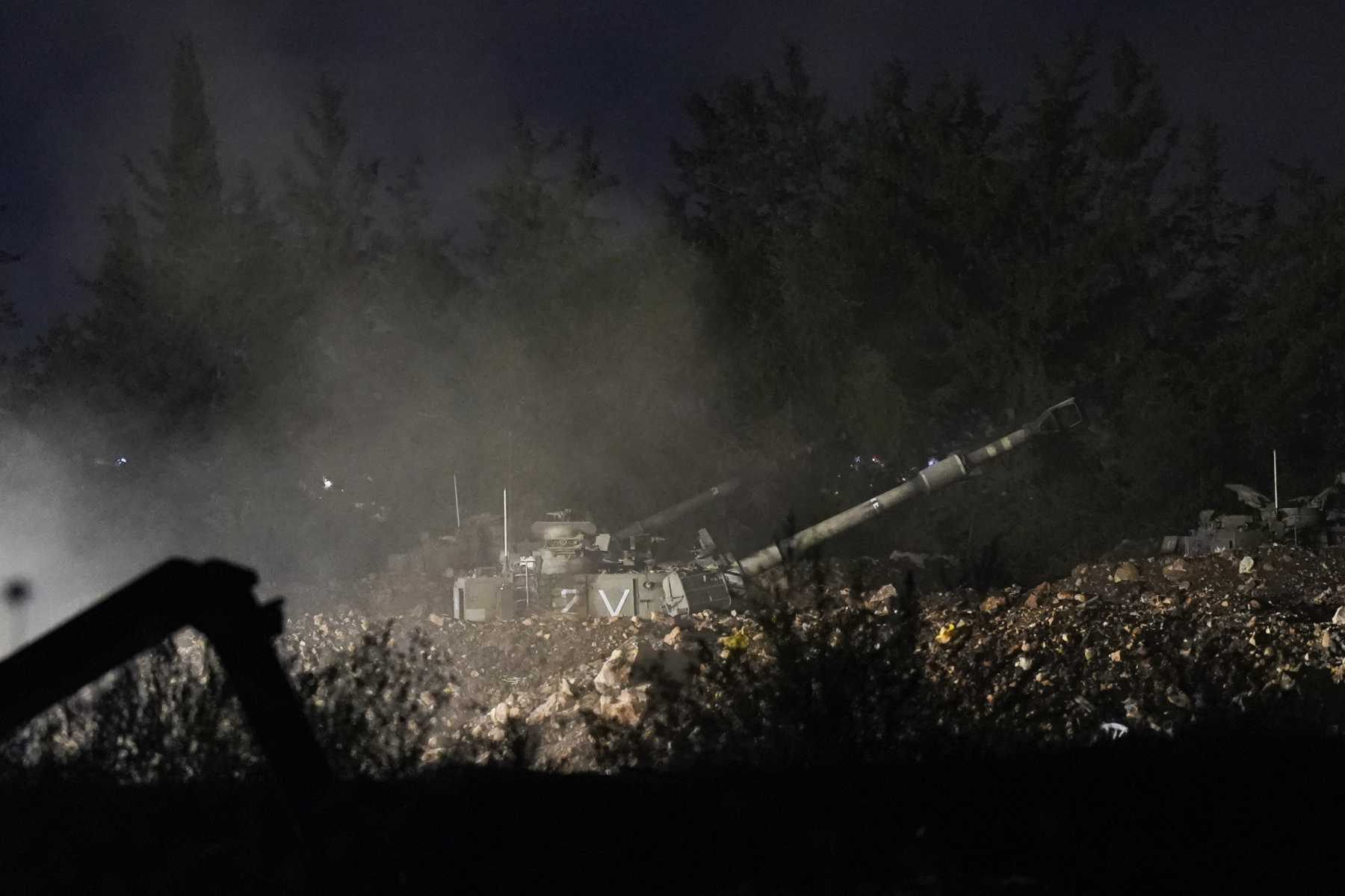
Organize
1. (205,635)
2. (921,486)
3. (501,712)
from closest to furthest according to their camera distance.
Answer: (205,635)
(501,712)
(921,486)

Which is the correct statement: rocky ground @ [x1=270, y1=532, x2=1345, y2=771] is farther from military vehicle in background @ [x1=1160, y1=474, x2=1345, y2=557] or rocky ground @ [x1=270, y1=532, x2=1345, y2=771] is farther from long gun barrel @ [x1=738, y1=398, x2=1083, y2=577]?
military vehicle in background @ [x1=1160, y1=474, x2=1345, y2=557]

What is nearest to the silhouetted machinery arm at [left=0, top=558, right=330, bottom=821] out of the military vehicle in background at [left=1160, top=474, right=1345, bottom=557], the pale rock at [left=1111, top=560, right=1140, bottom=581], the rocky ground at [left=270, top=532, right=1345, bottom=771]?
the rocky ground at [left=270, top=532, right=1345, bottom=771]

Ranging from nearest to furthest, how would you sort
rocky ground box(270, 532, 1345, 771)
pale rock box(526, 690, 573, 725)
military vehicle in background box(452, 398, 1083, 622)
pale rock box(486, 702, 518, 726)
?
rocky ground box(270, 532, 1345, 771) → pale rock box(526, 690, 573, 725) → pale rock box(486, 702, 518, 726) → military vehicle in background box(452, 398, 1083, 622)

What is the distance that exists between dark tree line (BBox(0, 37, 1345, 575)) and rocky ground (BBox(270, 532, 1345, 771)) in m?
8.58

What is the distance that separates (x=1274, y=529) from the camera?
2327 centimetres

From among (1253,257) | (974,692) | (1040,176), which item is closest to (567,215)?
(1040,176)

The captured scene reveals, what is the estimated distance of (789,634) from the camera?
19.2 feet

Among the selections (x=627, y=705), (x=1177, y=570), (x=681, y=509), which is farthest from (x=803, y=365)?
(x=627, y=705)

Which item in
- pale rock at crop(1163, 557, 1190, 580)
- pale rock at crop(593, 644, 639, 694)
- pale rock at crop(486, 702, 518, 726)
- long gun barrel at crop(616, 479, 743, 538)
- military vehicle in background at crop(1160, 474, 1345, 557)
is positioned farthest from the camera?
long gun barrel at crop(616, 479, 743, 538)

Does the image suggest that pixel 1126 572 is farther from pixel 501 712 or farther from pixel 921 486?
pixel 501 712

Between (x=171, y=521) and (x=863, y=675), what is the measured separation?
32.3 m

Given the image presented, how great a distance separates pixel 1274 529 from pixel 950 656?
735 inches

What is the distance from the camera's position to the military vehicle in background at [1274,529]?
22938 millimetres

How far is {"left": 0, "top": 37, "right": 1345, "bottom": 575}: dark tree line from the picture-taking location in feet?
104
